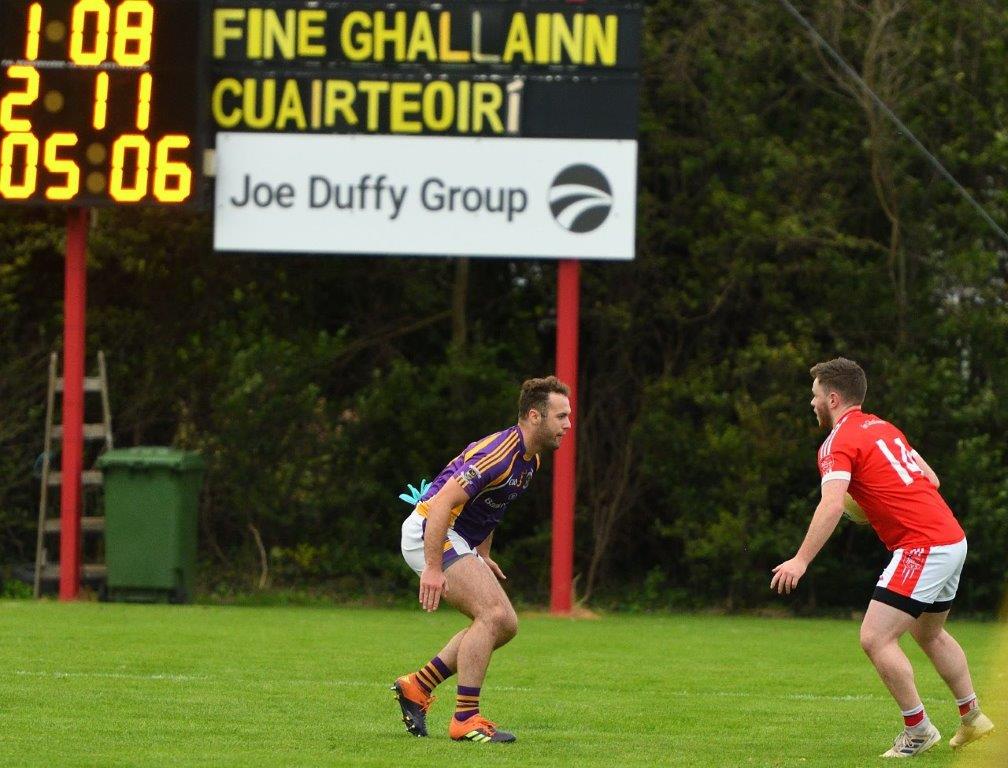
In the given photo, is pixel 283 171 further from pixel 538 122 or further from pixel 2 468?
pixel 2 468

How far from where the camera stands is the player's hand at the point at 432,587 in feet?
26.4

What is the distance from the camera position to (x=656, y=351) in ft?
65.1

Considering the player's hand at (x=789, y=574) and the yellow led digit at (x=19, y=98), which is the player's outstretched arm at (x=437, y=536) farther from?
the yellow led digit at (x=19, y=98)

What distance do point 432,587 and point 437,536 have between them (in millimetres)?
219

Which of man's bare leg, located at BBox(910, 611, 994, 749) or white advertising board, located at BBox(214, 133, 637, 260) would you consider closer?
man's bare leg, located at BBox(910, 611, 994, 749)

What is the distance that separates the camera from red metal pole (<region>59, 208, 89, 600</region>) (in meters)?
17.0

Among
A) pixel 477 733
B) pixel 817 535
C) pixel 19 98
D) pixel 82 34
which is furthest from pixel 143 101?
pixel 817 535

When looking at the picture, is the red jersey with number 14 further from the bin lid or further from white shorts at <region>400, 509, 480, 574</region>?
the bin lid

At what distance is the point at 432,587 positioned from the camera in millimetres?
8047

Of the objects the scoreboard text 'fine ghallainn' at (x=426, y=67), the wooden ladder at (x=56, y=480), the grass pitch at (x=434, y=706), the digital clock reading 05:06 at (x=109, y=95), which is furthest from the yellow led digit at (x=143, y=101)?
the grass pitch at (x=434, y=706)

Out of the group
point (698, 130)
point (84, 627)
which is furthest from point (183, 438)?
point (698, 130)

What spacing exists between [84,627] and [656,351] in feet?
25.6

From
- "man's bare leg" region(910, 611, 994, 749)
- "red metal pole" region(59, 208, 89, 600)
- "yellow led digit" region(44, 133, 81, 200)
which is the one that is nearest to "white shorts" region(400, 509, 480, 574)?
"man's bare leg" region(910, 611, 994, 749)

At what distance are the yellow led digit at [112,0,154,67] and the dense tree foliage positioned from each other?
3231 millimetres
